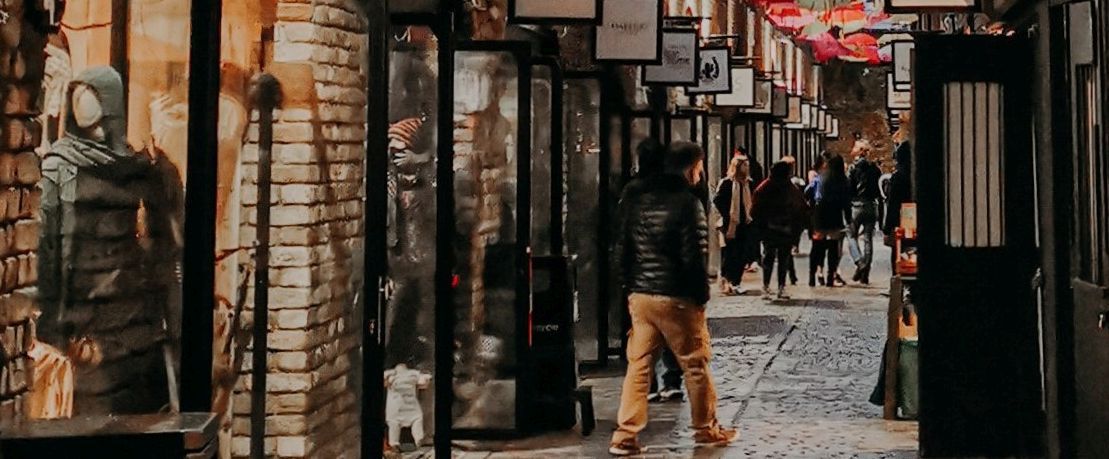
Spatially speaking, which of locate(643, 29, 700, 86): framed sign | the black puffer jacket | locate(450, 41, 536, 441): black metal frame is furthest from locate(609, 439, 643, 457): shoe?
locate(643, 29, 700, 86): framed sign

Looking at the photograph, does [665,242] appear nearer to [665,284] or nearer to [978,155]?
[665,284]

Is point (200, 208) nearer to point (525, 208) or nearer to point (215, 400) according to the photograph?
point (215, 400)

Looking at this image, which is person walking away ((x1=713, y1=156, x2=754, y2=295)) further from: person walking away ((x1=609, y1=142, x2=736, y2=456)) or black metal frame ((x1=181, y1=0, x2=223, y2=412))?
black metal frame ((x1=181, y1=0, x2=223, y2=412))

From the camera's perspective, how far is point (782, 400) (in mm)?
9156

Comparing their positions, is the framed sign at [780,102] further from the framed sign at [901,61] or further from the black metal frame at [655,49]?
the black metal frame at [655,49]

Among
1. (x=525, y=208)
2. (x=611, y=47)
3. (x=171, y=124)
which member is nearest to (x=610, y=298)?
(x=611, y=47)

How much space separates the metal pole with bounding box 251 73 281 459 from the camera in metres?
5.32

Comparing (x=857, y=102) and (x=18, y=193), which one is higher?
(x=857, y=102)

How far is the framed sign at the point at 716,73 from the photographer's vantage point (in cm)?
1504

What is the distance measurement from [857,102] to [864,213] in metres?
23.6

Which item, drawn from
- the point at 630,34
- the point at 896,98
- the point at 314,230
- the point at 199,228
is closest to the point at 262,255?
the point at 314,230

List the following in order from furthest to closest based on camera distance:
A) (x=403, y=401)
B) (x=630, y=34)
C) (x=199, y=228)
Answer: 1. (x=630, y=34)
2. (x=403, y=401)
3. (x=199, y=228)

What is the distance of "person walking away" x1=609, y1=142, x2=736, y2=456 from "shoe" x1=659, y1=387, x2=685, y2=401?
164 centimetres

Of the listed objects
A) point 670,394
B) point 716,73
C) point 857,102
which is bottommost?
point 670,394
